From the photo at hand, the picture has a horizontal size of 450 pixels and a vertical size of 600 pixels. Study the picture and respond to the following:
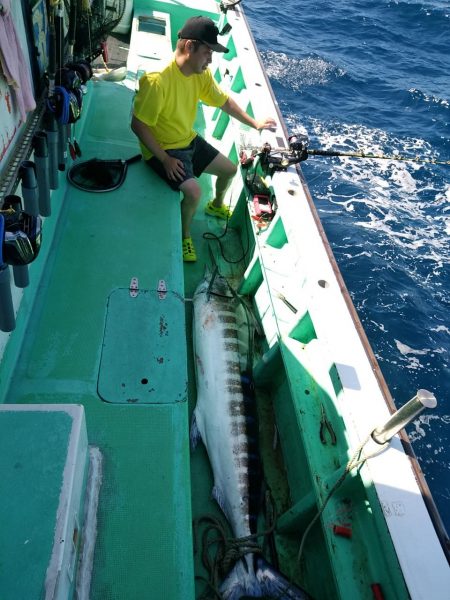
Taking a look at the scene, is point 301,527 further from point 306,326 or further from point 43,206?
point 43,206

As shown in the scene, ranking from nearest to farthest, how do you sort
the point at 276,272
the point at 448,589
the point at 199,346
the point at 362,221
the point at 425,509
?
1. the point at 448,589
2. the point at 425,509
3. the point at 199,346
4. the point at 276,272
5. the point at 362,221

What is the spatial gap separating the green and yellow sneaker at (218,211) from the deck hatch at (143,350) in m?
2.01

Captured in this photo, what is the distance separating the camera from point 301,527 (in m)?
2.64

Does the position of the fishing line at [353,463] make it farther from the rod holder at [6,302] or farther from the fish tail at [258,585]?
the rod holder at [6,302]

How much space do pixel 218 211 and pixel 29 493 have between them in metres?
3.84

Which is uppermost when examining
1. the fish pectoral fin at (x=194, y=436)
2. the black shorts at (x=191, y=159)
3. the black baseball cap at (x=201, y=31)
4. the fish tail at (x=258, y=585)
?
the black baseball cap at (x=201, y=31)

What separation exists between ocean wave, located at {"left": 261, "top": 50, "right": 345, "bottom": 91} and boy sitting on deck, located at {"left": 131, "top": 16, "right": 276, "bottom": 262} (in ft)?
21.6

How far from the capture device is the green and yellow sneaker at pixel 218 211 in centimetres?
470

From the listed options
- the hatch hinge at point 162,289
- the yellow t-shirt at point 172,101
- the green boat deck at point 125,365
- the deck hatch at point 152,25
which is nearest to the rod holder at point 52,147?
the green boat deck at point 125,365

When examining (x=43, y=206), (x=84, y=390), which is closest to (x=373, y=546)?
(x=84, y=390)

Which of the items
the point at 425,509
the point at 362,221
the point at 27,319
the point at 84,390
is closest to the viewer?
the point at 425,509

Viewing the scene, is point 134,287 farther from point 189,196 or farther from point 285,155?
point 285,155

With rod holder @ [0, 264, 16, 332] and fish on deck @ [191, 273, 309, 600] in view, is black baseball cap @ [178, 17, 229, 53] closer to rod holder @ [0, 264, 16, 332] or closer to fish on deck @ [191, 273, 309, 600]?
fish on deck @ [191, 273, 309, 600]

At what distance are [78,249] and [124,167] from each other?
3.53ft
